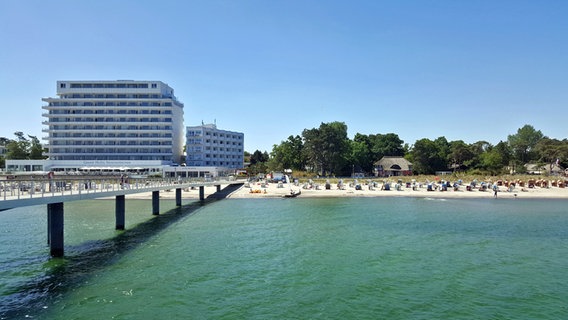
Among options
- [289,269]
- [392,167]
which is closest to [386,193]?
[392,167]

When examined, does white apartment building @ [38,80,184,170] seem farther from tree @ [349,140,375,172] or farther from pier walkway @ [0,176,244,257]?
pier walkway @ [0,176,244,257]

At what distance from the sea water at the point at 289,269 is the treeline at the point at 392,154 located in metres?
60.2

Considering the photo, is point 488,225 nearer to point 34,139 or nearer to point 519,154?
point 519,154

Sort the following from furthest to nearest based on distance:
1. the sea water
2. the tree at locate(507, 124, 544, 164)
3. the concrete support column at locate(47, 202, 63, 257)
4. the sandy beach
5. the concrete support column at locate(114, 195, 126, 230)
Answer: the tree at locate(507, 124, 544, 164)
the sandy beach
the concrete support column at locate(114, 195, 126, 230)
the concrete support column at locate(47, 202, 63, 257)
the sea water

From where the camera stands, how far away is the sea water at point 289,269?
54.9 feet

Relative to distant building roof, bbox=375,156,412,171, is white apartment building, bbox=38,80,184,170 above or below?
above

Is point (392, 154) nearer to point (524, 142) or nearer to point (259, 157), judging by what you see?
point (524, 142)

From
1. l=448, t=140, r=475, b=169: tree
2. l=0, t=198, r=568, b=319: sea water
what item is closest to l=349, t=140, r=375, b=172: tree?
l=448, t=140, r=475, b=169: tree

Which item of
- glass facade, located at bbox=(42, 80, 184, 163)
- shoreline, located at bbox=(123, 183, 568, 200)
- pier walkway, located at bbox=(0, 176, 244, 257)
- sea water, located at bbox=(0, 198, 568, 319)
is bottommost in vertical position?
sea water, located at bbox=(0, 198, 568, 319)

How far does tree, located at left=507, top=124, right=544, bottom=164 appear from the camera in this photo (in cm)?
11844

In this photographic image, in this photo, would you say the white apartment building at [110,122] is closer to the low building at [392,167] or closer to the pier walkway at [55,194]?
the low building at [392,167]

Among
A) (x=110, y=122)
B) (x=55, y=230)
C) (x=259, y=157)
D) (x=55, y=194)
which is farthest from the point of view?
(x=259, y=157)

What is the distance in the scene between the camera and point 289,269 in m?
22.6

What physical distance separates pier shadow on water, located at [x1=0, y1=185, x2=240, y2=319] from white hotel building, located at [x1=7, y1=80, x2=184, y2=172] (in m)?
74.4
